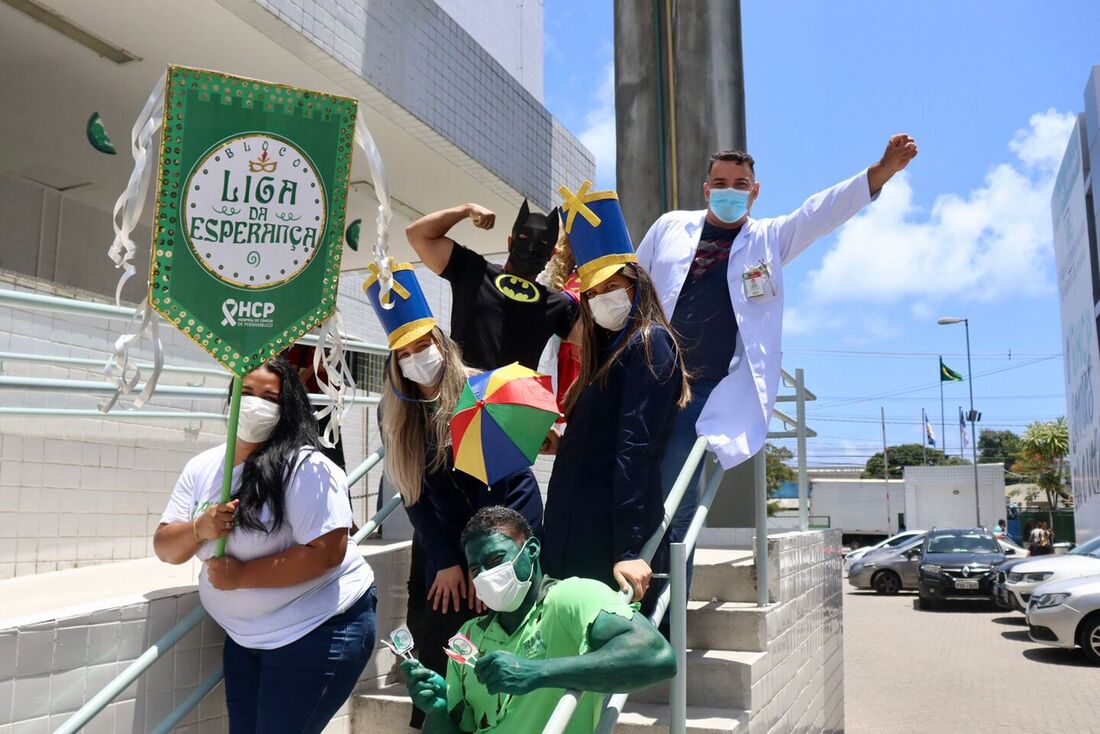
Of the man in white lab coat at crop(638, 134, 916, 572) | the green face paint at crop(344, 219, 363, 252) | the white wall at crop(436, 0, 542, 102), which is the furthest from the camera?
the white wall at crop(436, 0, 542, 102)

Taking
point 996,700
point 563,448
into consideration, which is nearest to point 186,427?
point 563,448

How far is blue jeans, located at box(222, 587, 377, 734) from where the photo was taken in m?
2.97

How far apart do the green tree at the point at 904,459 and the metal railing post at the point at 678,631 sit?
85642 mm

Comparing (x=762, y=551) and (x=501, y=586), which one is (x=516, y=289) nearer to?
(x=501, y=586)

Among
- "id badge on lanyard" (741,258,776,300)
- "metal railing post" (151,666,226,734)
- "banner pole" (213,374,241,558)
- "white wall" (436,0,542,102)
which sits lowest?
"metal railing post" (151,666,226,734)

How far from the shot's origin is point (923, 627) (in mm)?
15820

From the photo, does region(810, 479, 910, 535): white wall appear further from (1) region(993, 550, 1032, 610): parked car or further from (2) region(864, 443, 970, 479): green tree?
(2) region(864, 443, 970, 479): green tree

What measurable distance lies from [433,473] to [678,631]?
1.00 meters

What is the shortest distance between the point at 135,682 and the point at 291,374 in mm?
1117

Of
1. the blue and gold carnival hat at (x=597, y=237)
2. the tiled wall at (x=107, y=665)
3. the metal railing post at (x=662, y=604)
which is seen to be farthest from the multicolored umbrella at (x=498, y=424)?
the tiled wall at (x=107, y=665)

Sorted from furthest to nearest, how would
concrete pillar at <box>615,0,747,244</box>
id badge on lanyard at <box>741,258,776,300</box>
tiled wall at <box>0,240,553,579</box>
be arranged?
concrete pillar at <box>615,0,747,244</box> → tiled wall at <box>0,240,553,579</box> → id badge on lanyard at <box>741,258,776,300</box>

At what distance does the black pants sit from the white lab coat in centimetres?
127

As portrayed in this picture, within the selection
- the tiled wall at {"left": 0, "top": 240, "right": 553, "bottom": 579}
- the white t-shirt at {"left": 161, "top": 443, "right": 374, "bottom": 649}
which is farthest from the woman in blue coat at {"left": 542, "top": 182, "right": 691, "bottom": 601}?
the tiled wall at {"left": 0, "top": 240, "right": 553, "bottom": 579}

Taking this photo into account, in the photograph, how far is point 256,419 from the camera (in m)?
3.10
